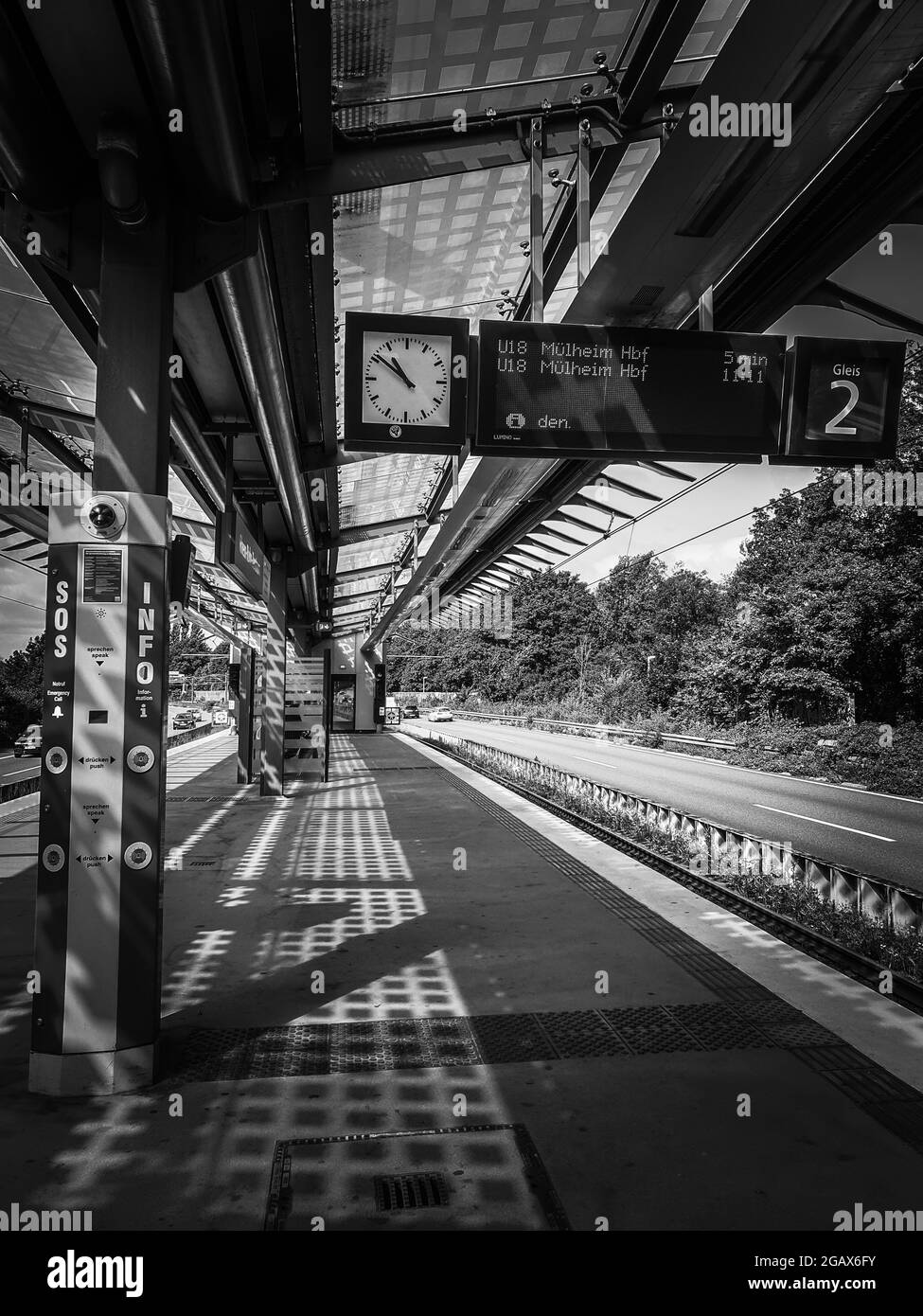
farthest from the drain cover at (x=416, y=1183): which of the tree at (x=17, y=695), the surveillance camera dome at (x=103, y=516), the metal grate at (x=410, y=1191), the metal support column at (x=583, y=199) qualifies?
the tree at (x=17, y=695)

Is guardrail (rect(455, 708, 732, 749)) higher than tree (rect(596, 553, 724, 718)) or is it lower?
lower

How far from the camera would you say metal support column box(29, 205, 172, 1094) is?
13.3 ft

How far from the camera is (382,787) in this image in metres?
16.5

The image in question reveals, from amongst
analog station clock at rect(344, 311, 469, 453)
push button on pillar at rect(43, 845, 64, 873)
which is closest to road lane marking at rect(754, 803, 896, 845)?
analog station clock at rect(344, 311, 469, 453)

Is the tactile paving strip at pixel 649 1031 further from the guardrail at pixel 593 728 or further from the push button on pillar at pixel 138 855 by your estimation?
the guardrail at pixel 593 728

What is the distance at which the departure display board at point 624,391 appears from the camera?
484cm

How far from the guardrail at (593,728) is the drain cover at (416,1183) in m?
21.3

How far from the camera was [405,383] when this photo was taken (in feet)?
15.6

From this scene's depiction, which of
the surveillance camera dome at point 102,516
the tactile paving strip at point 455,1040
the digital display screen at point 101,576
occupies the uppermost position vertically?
the surveillance camera dome at point 102,516

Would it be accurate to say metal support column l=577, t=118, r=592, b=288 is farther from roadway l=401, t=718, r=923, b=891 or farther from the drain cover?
roadway l=401, t=718, r=923, b=891

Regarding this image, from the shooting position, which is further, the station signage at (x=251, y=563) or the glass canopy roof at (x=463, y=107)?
the station signage at (x=251, y=563)

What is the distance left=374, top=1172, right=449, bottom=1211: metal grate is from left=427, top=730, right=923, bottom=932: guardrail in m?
4.22
